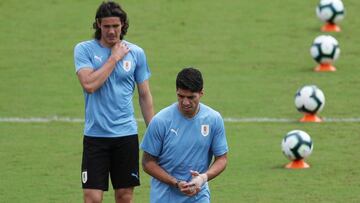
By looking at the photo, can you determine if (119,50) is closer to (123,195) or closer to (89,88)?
(89,88)

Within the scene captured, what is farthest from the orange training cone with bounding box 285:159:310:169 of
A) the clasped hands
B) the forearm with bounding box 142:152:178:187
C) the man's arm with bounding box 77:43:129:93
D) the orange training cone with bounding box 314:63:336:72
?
the orange training cone with bounding box 314:63:336:72

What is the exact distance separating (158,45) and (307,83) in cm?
408

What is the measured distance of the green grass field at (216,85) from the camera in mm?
14500

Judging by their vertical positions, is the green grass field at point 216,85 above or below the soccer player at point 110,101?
below

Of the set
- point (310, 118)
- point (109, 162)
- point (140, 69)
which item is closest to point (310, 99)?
point (310, 118)

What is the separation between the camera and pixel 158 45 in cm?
2350

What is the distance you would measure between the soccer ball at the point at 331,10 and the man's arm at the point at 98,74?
13251mm

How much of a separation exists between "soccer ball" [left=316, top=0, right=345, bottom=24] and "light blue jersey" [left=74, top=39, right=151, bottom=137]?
13.0 meters

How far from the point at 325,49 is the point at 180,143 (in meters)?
12.1

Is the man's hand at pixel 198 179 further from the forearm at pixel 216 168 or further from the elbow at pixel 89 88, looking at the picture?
the elbow at pixel 89 88

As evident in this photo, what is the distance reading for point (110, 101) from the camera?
11.0 meters

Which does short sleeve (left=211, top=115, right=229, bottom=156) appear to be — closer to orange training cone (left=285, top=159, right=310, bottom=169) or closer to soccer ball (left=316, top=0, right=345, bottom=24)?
orange training cone (left=285, top=159, right=310, bottom=169)

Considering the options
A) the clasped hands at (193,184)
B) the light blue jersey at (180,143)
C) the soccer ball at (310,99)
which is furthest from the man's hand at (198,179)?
the soccer ball at (310,99)

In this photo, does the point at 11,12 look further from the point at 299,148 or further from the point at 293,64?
the point at 299,148
